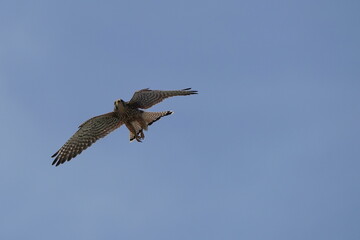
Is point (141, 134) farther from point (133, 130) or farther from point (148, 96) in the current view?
point (148, 96)

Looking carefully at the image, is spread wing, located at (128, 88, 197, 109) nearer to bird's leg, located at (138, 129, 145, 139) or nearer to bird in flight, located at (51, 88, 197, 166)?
bird in flight, located at (51, 88, 197, 166)

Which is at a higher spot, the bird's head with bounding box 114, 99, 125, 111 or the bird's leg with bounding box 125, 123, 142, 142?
the bird's head with bounding box 114, 99, 125, 111

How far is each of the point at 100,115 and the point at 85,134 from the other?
665 mm

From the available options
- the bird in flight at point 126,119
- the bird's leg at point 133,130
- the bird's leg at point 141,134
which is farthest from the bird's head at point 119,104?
the bird's leg at point 141,134

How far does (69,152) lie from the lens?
17062mm

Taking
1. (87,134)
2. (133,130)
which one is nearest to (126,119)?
(133,130)

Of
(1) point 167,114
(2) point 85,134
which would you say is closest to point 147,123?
(1) point 167,114

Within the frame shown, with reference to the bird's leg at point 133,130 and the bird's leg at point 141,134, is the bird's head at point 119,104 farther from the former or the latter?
the bird's leg at point 141,134

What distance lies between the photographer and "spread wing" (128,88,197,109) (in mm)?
17453

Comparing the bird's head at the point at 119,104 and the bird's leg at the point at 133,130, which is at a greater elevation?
the bird's head at the point at 119,104

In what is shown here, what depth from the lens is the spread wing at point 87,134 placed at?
17.0 metres

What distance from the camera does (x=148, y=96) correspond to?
17.5 metres

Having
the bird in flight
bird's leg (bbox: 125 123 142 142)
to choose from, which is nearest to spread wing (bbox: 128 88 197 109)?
the bird in flight

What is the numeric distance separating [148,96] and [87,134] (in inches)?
75.8
